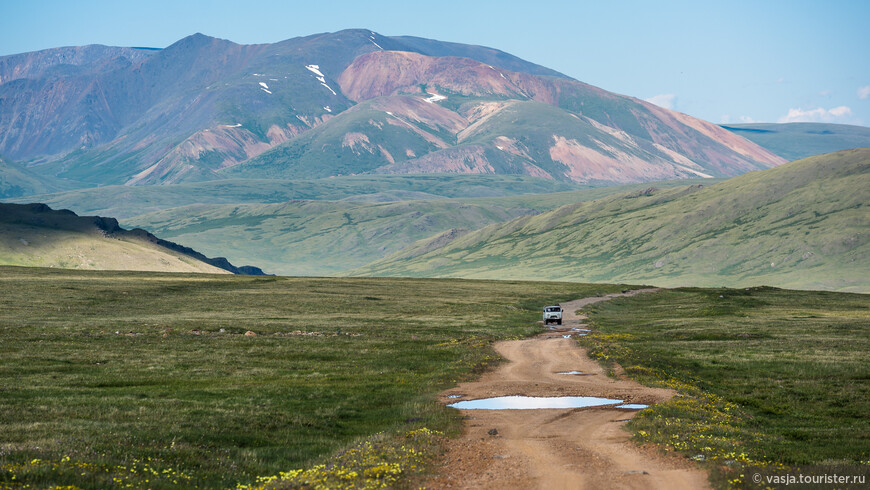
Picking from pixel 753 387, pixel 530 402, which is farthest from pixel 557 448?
pixel 753 387

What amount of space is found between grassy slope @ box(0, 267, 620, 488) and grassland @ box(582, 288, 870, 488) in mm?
9910

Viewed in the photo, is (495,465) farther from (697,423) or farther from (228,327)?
(228,327)

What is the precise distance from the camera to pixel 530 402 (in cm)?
3591

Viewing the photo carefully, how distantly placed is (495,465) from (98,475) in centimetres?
1138

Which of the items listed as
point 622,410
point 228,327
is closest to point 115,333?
point 228,327

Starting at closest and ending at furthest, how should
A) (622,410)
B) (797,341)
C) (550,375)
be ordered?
1. (622,410)
2. (550,375)
3. (797,341)

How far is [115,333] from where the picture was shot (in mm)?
68250

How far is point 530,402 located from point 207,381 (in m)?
18.3

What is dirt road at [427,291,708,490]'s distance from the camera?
70.9 ft

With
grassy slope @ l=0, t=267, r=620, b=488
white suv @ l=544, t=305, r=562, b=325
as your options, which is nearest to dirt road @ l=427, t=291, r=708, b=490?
Result: grassy slope @ l=0, t=267, r=620, b=488

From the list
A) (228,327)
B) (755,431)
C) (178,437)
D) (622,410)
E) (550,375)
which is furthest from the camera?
(228,327)

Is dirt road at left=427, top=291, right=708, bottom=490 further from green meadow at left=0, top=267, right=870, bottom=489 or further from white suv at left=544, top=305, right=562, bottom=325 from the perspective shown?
white suv at left=544, top=305, right=562, bottom=325

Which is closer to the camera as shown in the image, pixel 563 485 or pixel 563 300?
pixel 563 485

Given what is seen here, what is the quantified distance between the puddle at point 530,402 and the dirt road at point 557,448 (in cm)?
91
